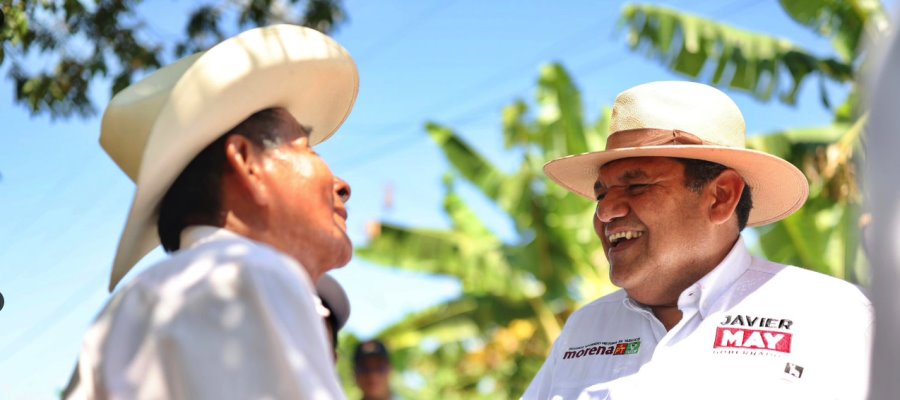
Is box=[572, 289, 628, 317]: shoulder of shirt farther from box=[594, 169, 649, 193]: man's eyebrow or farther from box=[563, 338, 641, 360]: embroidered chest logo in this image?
box=[594, 169, 649, 193]: man's eyebrow

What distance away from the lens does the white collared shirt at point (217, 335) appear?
1740 mm

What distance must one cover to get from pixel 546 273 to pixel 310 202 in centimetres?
1099

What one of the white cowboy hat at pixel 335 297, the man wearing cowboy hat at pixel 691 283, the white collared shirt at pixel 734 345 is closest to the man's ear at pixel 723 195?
the man wearing cowboy hat at pixel 691 283

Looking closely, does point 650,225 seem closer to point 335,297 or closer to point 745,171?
point 745,171

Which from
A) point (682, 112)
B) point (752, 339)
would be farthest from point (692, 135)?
point (752, 339)

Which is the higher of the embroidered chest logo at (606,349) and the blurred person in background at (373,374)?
the embroidered chest logo at (606,349)

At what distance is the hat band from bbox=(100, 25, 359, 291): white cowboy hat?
1345 mm

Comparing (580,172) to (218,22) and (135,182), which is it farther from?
(218,22)

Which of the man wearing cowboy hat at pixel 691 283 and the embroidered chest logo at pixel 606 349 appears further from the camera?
the embroidered chest logo at pixel 606 349

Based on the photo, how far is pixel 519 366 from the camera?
15062 millimetres

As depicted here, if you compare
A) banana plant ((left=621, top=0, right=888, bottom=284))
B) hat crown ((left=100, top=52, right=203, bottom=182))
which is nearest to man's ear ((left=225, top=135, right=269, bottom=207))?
hat crown ((left=100, top=52, right=203, bottom=182))

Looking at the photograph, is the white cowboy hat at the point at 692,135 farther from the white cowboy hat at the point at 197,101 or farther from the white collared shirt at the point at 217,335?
the white collared shirt at the point at 217,335

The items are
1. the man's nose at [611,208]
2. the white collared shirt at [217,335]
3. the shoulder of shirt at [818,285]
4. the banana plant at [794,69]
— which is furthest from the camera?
the banana plant at [794,69]

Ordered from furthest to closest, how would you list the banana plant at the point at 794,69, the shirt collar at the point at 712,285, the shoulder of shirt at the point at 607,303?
1. the banana plant at the point at 794,69
2. the shoulder of shirt at the point at 607,303
3. the shirt collar at the point at 712,285
